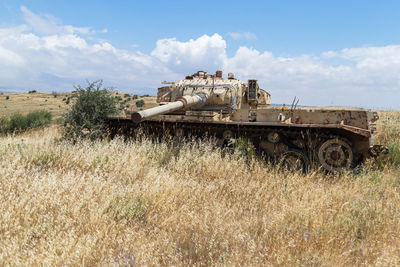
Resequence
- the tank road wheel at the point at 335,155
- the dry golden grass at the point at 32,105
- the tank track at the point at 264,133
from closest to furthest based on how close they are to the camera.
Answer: the tank road wheel at the point at 335,155 < the tank track at the point at 264,133 < the dry golden grass at the point at 32,105

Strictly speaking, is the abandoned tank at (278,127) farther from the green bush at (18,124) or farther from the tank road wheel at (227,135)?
the green bush at (18,124)

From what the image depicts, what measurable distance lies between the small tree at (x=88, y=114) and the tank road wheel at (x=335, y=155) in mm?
6195

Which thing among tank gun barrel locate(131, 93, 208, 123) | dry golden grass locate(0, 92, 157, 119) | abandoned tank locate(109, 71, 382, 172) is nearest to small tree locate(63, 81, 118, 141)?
abandoned tank locate(109, 71, 382, 172)

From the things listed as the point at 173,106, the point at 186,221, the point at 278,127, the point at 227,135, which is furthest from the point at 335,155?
the point at 186,221

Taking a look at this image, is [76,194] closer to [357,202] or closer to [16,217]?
[16,217]

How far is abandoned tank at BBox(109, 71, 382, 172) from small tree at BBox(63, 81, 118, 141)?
63 centimetres

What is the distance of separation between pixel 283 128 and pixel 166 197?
377cm

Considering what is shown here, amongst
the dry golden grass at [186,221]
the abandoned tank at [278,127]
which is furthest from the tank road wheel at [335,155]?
the dry golden grass at [186,221]

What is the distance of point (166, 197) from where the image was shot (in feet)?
14.7

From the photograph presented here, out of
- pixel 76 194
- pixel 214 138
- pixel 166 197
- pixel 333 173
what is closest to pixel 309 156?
pixel 333 173

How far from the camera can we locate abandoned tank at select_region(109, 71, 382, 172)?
21.7ft

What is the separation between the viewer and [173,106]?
7.03 metres

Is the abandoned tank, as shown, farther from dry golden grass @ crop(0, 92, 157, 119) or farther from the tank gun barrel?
dry golden grass @ crop(0, 92, 157, 119)

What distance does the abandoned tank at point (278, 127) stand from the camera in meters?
6.61
